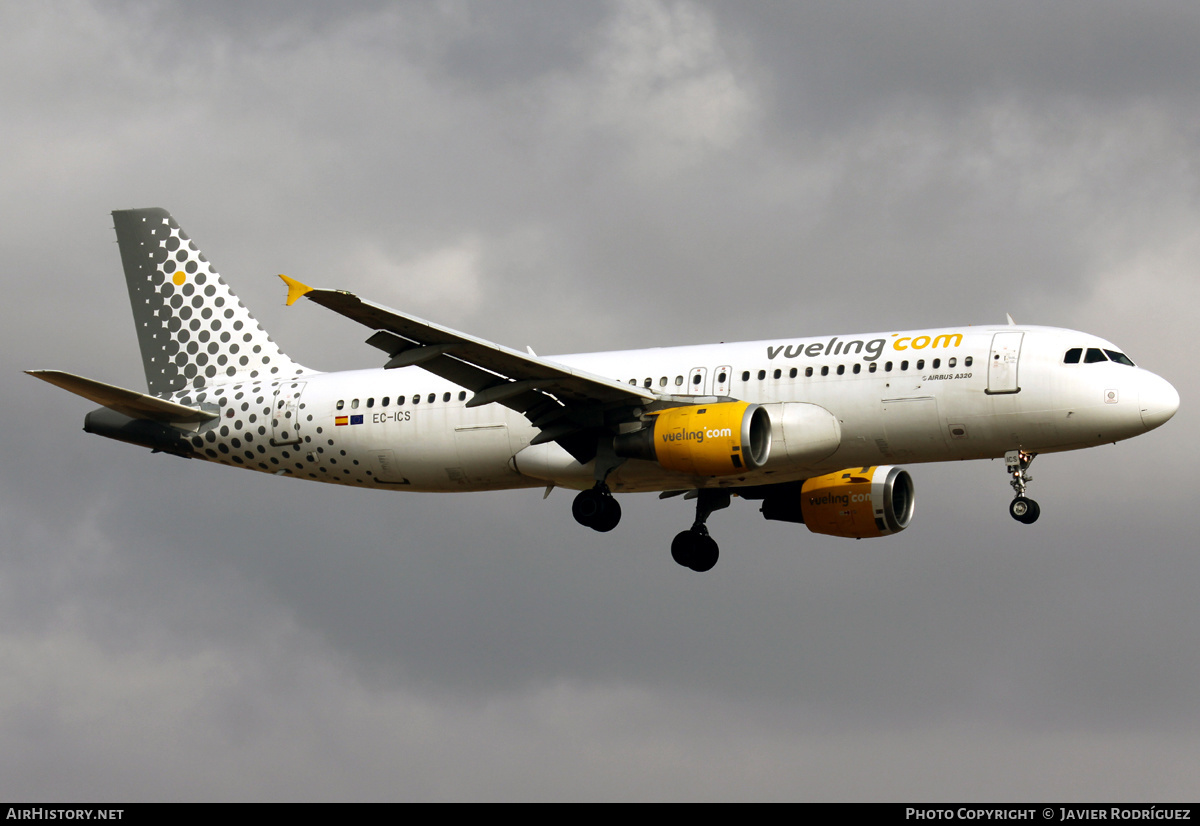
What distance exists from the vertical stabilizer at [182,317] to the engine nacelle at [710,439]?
43.3ft

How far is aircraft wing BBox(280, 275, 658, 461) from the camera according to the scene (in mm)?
35312

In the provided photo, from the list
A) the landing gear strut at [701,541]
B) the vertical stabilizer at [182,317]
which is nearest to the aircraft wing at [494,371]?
the landing gear strut at [701,541]

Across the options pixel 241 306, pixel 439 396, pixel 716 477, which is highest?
pixel 241 306

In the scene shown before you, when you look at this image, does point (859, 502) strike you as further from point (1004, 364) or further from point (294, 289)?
point (294, 289)

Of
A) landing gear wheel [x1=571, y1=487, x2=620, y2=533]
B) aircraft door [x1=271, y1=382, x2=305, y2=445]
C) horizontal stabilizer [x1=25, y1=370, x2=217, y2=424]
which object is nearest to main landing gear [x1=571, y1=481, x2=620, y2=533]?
landing gear wheel [x1=571, y1=487, x2=620, y2=533]

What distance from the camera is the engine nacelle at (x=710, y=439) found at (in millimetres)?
37875

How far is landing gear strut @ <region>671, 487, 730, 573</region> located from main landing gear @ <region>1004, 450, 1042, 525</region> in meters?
9.53

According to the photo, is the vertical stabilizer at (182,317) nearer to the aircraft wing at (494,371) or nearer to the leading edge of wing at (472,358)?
the aircraft wing at (494,371)

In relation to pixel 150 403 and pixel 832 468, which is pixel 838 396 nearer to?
pixel 832 468

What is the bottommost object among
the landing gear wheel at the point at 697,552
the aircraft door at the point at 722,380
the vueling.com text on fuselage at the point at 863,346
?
the landing gear wheel at the point at 697,552

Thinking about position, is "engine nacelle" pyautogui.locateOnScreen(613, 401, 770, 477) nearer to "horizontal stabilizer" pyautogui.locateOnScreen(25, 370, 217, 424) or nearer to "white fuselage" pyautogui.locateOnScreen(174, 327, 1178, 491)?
"white fuselage" pyautogui.locateOnScreen(174, 327, 1178, 491)

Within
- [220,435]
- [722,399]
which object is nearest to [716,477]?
[722,399]

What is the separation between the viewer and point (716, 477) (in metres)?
40.0

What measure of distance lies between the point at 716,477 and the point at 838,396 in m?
3.66
